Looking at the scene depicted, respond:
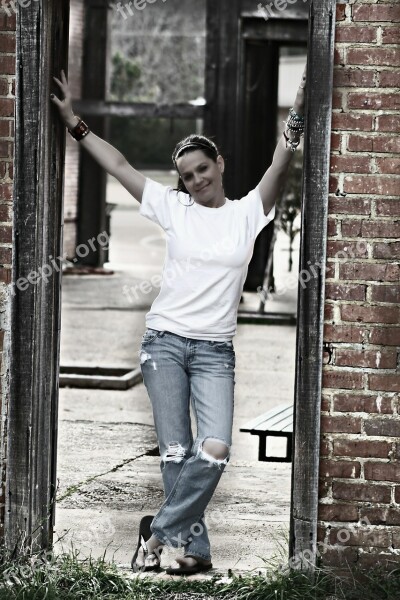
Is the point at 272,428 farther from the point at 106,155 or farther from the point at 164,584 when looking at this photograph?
the point at 106,155

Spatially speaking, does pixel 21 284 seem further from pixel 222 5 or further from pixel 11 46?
pixel 222 5

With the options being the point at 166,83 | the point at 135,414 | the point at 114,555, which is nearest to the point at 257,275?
the point at 135,414

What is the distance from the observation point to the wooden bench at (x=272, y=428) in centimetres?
688

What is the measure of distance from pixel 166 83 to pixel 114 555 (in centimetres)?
4380

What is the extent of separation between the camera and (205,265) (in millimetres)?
4875

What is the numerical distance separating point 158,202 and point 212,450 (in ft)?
3.50

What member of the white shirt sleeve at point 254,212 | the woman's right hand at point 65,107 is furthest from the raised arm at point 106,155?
the white shirt sleeve at point 254,212

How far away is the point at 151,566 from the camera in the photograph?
5.17m

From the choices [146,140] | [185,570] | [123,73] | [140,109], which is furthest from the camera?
[123,73]

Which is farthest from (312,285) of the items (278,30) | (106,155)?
(278,30)

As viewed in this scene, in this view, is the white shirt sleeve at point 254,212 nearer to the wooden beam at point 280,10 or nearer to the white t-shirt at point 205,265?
the white t-shirt at point 205,265

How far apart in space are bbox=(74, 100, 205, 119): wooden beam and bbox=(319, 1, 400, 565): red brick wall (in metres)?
10.7

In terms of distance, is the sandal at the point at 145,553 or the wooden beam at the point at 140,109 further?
the wooden beam at the point at 140,109

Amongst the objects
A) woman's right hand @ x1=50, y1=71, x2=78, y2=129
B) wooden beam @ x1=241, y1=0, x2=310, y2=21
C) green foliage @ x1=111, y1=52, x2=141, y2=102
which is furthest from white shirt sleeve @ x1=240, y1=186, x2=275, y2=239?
green foliage @ x1=111, y1=52, x2=141, y2=102
